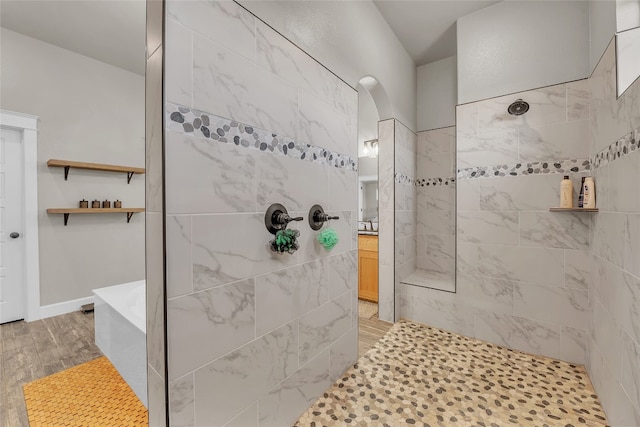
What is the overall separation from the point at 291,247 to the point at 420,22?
8.37ft

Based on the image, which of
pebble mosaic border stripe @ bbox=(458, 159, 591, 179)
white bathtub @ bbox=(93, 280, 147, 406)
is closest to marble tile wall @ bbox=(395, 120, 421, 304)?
pebble mosaic border stripe @ bbox=(458, 159, 591, 179)

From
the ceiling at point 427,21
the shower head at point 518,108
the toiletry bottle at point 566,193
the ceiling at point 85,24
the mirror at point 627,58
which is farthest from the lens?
the ceiling at point 85,24

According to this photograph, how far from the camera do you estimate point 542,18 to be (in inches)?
81.6

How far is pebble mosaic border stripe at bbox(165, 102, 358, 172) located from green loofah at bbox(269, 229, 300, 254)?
15.4 inches

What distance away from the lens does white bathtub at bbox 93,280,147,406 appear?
1.59 metres

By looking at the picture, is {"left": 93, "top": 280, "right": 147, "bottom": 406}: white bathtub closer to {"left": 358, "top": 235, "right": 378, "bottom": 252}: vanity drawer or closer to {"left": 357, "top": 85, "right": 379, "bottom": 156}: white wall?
{"left": 358, "top": 235, "right": 378, "bottom": 252}: vanity drawer

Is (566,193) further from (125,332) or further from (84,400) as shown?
(84,400)

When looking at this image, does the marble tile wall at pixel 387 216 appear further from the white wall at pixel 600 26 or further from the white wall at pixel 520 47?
the white wall at pixel 600 26

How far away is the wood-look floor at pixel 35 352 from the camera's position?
162 centimetres

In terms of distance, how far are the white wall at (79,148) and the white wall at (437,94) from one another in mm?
3763

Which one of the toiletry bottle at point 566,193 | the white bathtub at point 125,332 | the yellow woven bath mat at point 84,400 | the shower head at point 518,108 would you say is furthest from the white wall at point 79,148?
the toiletry bottle at point 566,193

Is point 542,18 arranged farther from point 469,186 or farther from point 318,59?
point 318,59

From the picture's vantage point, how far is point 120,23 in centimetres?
258

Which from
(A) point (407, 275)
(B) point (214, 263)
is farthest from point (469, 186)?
(B) point (214, 263)
